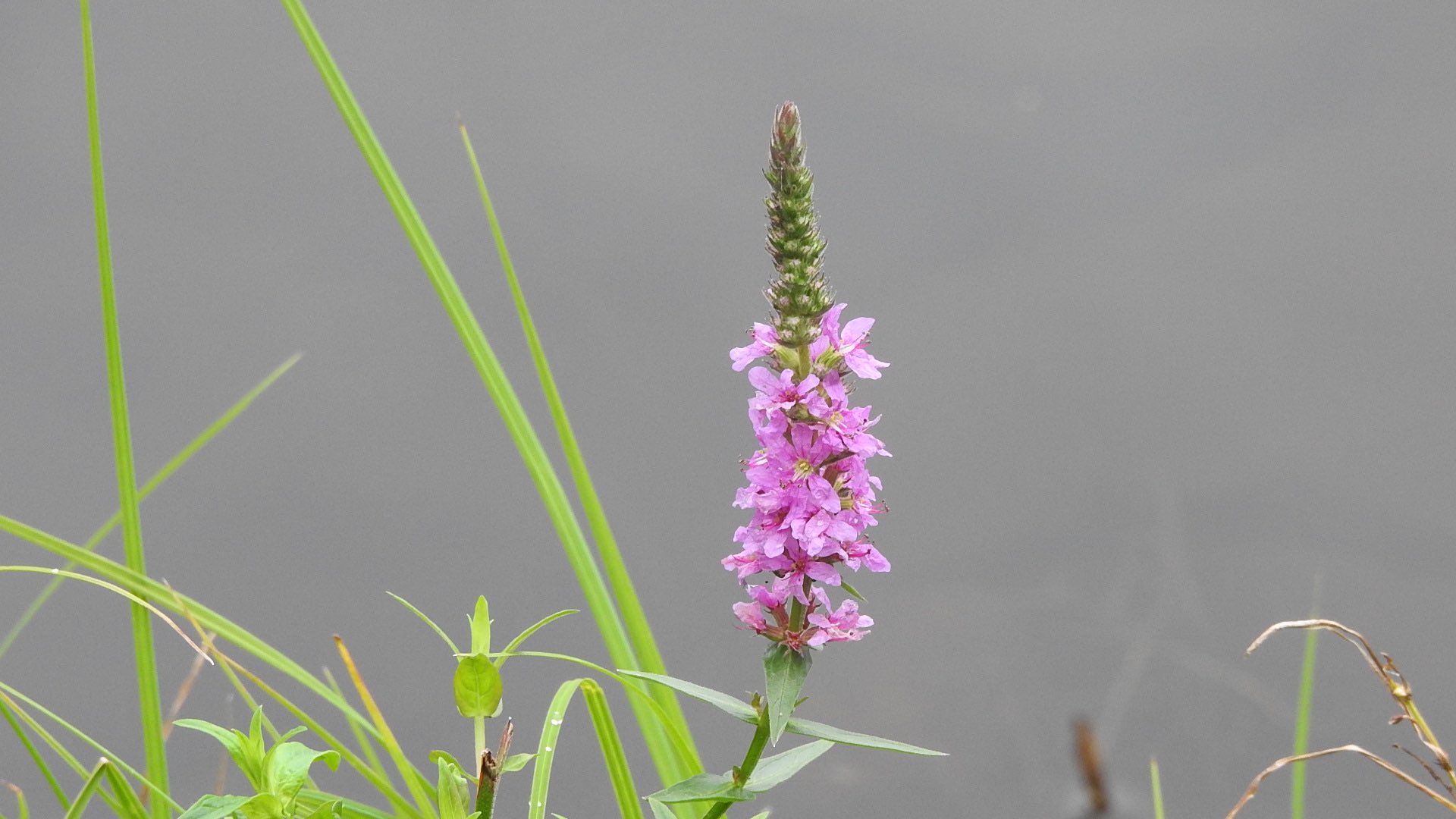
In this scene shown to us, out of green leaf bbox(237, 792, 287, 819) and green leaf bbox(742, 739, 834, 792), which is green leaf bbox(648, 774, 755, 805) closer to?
green leaf bbox(742, 739, 834, 792)

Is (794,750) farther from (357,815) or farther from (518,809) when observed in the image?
(518,809)

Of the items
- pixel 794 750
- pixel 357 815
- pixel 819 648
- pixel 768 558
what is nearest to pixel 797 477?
pixel 768 558

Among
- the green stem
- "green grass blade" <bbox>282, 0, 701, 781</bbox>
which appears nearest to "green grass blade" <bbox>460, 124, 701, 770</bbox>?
"green grass blade" <bbox>282, 0, 701, 781</bbox>

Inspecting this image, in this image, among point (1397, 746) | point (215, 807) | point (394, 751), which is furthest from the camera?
point (394, 751)

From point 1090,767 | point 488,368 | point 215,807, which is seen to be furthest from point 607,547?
point 1090,767

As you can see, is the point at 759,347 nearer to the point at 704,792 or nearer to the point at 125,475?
the point at 704,792
